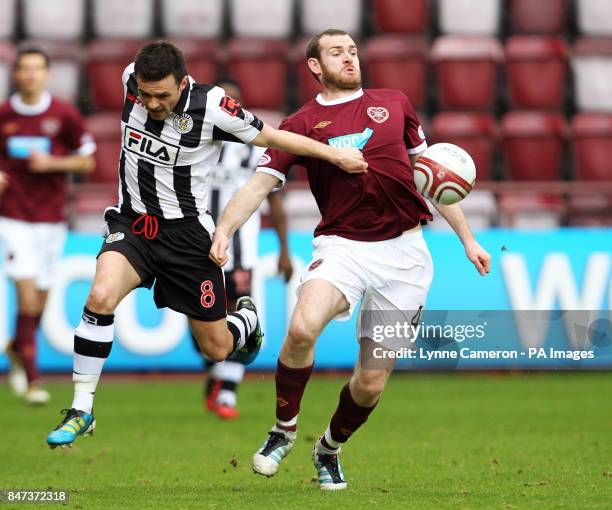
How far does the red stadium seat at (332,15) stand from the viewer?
586 inches

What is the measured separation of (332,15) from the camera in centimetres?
1491

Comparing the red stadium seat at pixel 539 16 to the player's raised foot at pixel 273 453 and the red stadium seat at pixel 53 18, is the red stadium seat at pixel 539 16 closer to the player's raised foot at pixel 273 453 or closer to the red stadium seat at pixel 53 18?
the red stadium seat at pixel 53 18

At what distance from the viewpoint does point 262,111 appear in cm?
1425

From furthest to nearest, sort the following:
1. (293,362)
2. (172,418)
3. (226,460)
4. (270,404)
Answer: (270,404) → (172,418) → (226,460) → (293,362)

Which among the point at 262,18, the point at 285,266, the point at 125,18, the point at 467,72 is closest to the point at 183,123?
the point at 285,266

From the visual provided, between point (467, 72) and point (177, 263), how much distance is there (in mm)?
8103

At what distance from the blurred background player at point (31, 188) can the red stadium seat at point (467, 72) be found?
501 cm

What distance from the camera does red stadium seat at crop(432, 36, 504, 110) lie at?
1432 centimetres

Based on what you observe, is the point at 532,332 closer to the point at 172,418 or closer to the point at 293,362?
the point at 293,362

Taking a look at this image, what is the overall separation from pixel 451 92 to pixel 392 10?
1.29 metres

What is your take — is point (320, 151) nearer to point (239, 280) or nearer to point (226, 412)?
point (239, 280)

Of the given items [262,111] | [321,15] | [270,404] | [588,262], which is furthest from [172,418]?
[321,15]

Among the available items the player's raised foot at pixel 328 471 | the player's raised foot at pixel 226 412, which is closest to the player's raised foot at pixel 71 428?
the player's raised foot at pixel 328 471

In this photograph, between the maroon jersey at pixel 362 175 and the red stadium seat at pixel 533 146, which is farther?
the red stadium seat at pixel 533 146
